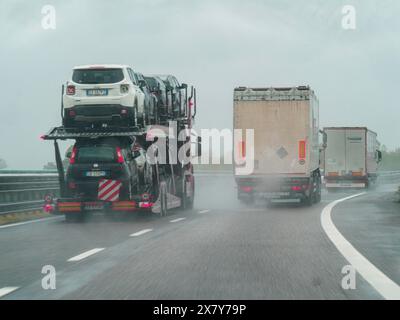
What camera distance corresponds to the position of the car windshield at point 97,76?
61.7 feet

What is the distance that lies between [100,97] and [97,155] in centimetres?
143

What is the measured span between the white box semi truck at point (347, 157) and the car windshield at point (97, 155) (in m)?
24.0

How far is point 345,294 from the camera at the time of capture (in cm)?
728

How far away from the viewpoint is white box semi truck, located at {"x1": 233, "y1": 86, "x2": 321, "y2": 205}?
24.2m

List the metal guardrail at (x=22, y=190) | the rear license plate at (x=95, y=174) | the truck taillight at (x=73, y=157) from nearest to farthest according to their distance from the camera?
1. the rear license plate at (x=95, y=174)
2. the truck taillight at (x=73, y=157)
3. the metal guardrail at (x=22, y=190)

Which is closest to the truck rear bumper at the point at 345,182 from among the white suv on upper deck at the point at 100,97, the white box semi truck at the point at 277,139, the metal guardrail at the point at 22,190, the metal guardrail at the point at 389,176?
the metal guardrail at the point at 389,176

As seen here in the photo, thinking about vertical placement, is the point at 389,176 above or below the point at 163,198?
below

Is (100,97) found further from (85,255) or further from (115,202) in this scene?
(85,255)

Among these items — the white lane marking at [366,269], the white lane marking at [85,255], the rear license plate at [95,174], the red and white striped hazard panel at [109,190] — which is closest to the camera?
the white lane marking at [366,269]

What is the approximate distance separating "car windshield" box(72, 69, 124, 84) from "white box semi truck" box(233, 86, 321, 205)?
648 centimetres

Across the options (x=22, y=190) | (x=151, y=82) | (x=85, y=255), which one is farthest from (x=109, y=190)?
(x=85, y=255)

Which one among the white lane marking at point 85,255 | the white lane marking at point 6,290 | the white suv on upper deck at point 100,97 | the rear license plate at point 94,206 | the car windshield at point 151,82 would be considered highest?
the car windshield at point 151,82

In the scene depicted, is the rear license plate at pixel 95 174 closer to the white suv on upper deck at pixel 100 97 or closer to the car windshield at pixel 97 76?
the white suv on upper deck at pixel 100 97

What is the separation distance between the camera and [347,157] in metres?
41.6
